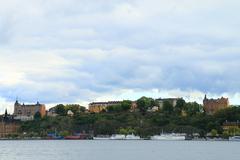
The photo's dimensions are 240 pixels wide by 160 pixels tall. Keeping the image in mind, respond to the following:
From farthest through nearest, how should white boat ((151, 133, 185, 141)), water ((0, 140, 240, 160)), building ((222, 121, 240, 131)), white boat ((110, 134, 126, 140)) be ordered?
white boat ((110, 134, 126, 140)), building ((222, 121, 240, 131)), white boat ((151, 133, 185, 141)), water ((0, 140, 240, 160))

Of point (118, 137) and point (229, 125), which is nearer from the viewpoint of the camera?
point (229, 125)

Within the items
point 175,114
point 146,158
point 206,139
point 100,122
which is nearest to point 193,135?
point 206,139

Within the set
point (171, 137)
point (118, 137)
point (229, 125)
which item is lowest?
point (171, 137)

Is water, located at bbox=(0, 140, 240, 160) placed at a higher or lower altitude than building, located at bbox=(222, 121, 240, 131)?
lower

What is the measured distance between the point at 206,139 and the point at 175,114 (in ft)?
75.2

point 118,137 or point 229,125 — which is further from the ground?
point 229,125

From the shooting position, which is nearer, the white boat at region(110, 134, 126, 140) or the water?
the water

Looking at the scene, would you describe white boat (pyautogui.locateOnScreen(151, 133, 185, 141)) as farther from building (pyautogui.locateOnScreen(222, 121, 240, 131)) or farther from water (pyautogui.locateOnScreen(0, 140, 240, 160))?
water (pyautogui.locateOnScreen(0, 140, 240, 160))

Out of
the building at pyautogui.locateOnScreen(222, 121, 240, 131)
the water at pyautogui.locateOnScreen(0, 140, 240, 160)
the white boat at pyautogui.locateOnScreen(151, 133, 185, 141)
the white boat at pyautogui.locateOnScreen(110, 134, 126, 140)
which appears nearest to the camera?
the water at pyautogui.locateOnScreen(0, 140, 240, 160)

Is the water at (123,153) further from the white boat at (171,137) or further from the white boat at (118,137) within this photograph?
the white boat at (118,137)

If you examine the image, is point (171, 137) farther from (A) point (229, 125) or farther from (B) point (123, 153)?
(B) point (123, 153)

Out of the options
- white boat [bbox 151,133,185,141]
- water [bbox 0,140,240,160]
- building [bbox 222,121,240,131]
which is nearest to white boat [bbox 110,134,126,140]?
white boat [bbox 151,133,185,141]

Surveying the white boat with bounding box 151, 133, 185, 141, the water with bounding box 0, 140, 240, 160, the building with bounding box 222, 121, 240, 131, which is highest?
the building with bounding box 222, 121, 240, 131

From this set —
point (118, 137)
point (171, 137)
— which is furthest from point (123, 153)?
point (118, 137)
